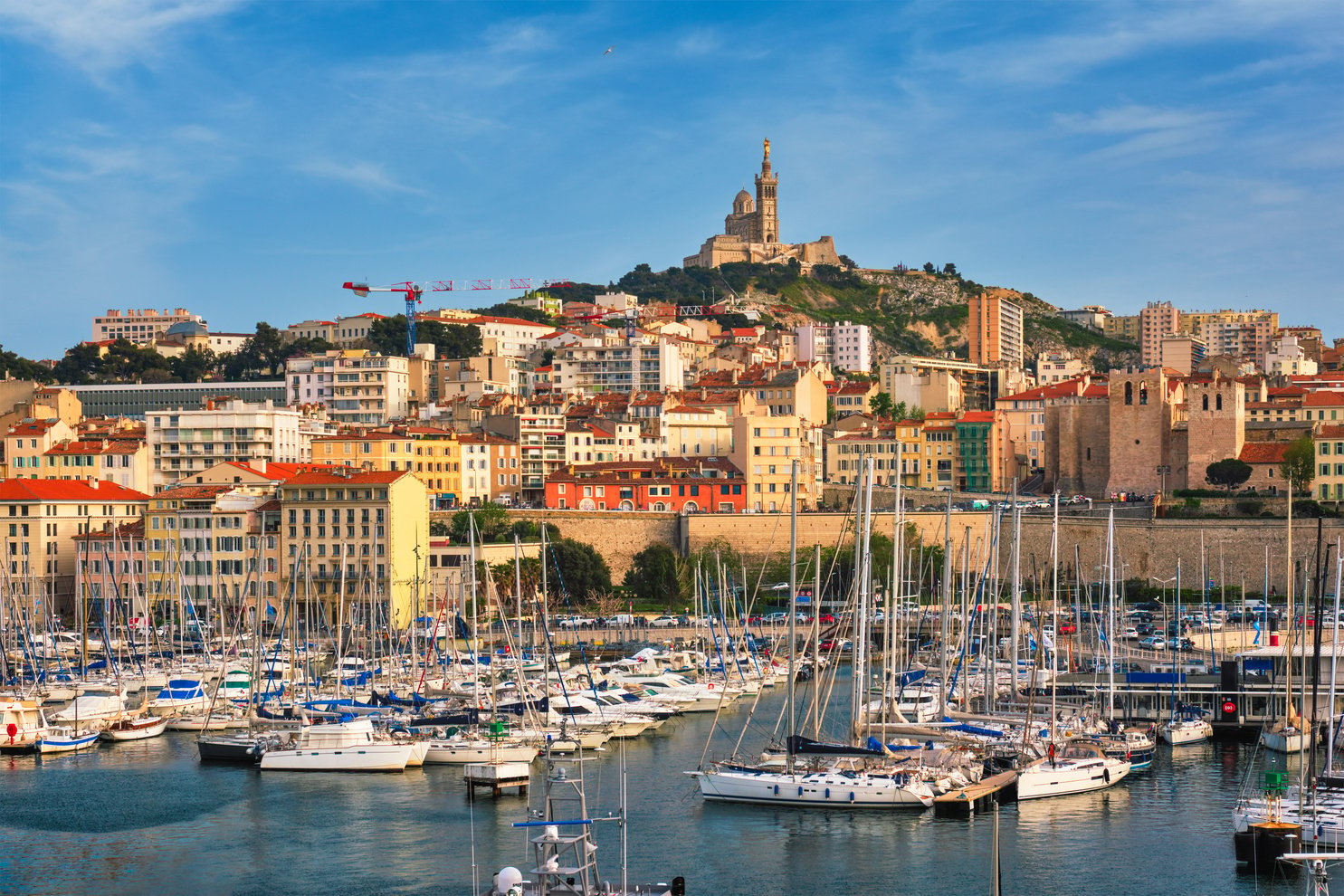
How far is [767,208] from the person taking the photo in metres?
156

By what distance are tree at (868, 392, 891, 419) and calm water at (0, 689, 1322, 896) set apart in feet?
187

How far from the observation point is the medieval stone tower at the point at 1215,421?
236 ft

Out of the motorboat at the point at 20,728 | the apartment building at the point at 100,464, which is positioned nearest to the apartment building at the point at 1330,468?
the apartment building at the point at 100,464

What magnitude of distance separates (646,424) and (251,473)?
20.9 metres

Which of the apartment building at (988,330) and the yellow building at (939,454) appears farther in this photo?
the apartment building at (988,330)

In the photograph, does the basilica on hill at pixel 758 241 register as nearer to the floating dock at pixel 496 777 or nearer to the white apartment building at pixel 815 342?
the white apartment building at pixel 815 342

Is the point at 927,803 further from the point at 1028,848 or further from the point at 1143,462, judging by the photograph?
the point at 1143,462

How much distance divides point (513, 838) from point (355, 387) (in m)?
60.6

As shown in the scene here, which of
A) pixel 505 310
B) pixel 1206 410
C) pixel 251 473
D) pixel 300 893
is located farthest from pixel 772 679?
pixel 505 310

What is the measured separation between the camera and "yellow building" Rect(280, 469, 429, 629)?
5700 cm

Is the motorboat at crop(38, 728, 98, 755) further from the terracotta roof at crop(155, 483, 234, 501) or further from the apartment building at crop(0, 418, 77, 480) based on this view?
the apartment building at crop(0, 418, 77, 480)

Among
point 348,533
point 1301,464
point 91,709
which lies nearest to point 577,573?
point 348,533

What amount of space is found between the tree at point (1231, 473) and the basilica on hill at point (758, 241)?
78.6m

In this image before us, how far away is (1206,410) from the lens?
7244 cm
